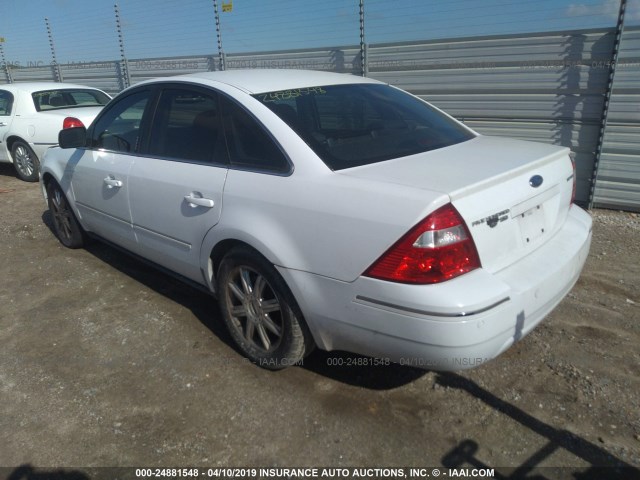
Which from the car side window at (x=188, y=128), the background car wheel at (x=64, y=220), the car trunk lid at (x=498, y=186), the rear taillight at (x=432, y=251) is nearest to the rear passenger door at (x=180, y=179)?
the car side window at (x=188, y=128)

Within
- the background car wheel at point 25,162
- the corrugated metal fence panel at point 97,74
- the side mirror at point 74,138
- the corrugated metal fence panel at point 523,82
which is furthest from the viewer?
the corrugated metal fence panel at point 97,74

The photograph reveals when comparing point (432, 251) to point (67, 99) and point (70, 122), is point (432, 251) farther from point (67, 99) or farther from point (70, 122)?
point (67, 99)

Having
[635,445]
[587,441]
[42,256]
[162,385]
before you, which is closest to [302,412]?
[162,385]

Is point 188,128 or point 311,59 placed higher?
point 311,59

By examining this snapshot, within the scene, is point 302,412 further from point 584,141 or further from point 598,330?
point 584,141

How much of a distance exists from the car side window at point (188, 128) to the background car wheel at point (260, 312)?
0.65 m

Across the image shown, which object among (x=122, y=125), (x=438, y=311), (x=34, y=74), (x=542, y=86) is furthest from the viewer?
(x=34, y=74)

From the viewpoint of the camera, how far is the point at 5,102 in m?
8.49

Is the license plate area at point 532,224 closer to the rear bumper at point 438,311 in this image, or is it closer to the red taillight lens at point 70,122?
the rear bumper at point 438,311

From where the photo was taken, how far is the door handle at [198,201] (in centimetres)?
296

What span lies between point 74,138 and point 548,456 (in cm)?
401

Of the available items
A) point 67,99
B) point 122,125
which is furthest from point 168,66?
point 122,125

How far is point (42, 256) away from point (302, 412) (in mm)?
3599

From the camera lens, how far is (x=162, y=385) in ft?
9.67
